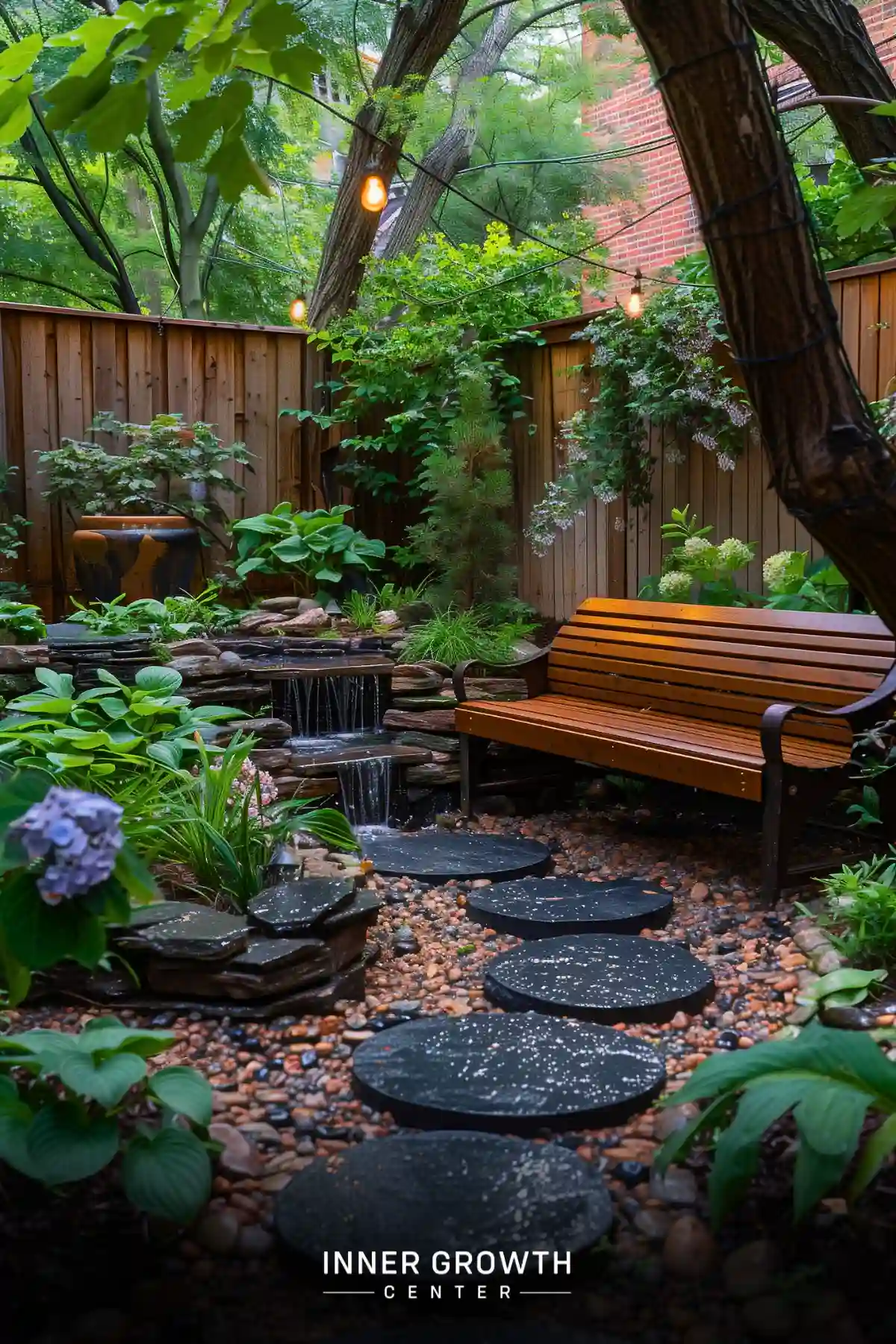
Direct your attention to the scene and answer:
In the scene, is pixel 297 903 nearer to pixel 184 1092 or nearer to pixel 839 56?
pixel 184 1092

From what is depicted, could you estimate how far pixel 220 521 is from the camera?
28.2 ft

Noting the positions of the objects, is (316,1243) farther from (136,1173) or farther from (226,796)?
(226,796)

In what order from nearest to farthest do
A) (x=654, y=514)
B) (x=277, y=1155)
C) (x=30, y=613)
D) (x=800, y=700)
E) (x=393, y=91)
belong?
(x=277, y=1155) → (x=800, y=700) → (x=30, y=613) → (x=654, y=514) → (x=393, y=91)

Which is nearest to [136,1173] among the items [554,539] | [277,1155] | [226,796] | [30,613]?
[277,1155]

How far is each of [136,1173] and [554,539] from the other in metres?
6.49

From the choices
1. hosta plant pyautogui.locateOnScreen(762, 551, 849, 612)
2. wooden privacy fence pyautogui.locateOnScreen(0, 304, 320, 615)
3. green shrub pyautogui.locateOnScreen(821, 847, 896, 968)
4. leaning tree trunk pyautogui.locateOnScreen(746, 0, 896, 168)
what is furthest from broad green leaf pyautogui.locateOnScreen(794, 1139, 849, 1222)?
wooden privacy fence pyautogui.locateOnScreen(0, 304, 320, 615)

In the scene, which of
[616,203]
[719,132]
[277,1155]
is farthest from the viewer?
[616,203]

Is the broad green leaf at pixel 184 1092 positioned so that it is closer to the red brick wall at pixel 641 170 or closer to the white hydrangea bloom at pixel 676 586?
the white hydrangea bloom at pixel 676 586

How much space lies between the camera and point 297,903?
337 centimetres

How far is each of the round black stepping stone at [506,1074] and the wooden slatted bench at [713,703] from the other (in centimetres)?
145

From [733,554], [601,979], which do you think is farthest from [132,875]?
[733,554]

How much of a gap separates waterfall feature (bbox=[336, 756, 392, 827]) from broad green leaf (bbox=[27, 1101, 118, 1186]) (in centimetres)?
374

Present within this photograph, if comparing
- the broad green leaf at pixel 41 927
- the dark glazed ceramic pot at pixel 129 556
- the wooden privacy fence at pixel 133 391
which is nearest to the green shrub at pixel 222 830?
the broad green leaf at pixel 41 927

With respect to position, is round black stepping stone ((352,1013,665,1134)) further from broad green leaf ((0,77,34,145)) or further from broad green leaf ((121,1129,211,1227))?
broad green leaf ((0,77,34,145))
